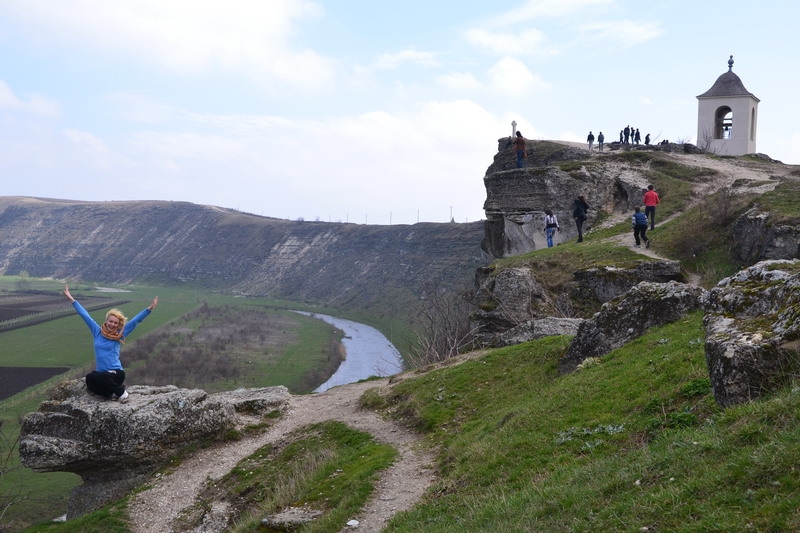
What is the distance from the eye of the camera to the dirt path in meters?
9.42

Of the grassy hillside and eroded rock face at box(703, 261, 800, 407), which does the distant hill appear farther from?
eroded rock face at box(703, 261, 800, 407)

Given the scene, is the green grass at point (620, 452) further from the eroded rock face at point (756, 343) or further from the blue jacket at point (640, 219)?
the blue jacket at point (640, 219)

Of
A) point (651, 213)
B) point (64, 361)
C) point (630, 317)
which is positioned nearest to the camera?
point (630, 317)

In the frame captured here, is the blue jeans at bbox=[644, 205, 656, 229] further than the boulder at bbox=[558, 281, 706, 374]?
Yes

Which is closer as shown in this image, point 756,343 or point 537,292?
point 756,343

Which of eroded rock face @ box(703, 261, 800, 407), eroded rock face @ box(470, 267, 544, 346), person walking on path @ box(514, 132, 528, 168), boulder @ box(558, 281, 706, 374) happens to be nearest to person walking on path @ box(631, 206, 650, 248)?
eroded rock face @ box(470, 267, 544, 346)

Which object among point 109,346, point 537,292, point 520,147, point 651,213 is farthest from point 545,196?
point 109,346

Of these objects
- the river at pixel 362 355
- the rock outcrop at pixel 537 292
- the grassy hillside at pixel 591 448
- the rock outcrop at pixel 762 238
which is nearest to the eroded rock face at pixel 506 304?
the rock outcrop at pixel 537 292

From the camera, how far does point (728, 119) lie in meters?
46.8

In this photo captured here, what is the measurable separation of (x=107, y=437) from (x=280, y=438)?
3870mm

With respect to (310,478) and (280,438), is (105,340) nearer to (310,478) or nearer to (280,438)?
(280,438)

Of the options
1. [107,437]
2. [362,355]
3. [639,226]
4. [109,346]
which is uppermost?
[639,226]

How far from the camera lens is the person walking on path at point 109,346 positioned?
13.8 m

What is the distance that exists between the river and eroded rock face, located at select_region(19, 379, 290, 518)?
32822 mm
